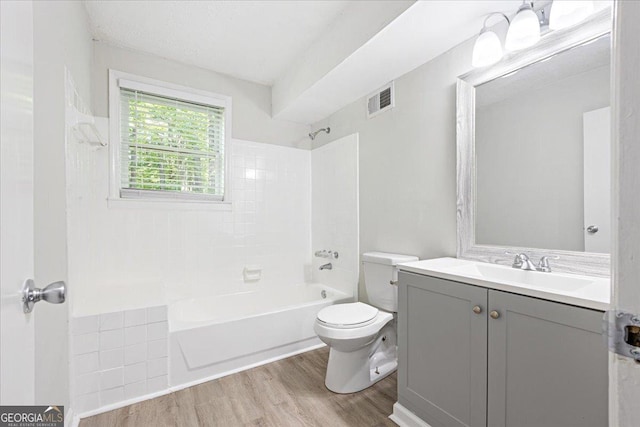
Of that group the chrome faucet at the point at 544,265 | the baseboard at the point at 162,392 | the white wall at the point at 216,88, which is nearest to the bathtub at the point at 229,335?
the baseboard at the point at 162,392

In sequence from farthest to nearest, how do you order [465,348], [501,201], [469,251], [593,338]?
[469,251], [501,201], [465,348], [593,338]

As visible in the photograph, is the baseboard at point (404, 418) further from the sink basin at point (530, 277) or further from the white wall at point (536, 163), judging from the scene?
the white wall at point (536, 163)

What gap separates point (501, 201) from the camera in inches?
65.0

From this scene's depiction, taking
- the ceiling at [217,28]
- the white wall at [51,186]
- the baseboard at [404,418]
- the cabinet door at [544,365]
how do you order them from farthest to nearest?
the ceiling at [217,28] → the baseboard at [404,418] → the white wall at [51,186] → the cabinet door at [544,365]

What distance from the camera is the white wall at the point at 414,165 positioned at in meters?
1.90

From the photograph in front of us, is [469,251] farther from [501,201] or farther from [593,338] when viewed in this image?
[593,338]

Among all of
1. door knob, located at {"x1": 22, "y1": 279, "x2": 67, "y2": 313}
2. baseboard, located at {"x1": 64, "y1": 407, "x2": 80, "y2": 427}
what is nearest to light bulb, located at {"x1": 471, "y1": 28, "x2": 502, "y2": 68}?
door knob, located at {"x1": 22, "y1": 279, "x2": 67, "y2": 313}

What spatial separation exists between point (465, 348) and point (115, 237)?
2587 millimetres

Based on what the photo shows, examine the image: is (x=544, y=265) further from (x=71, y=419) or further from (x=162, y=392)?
(x=71, y=419)

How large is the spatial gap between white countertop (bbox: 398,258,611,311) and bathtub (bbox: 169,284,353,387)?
1205 mm

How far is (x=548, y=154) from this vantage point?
4.84 feet

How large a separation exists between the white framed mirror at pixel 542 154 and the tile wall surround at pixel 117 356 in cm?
204

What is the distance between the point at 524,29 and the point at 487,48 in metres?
0.18

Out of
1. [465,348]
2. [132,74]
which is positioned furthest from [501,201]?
[132,74]
